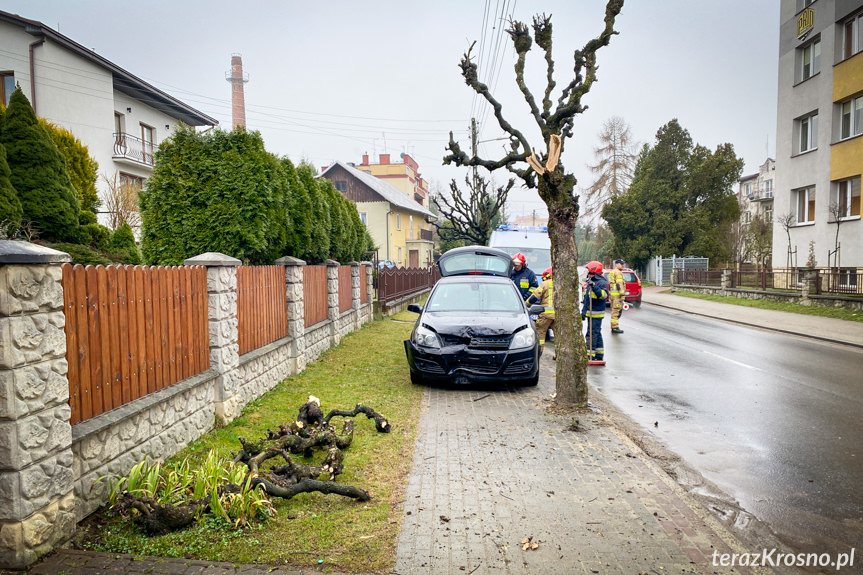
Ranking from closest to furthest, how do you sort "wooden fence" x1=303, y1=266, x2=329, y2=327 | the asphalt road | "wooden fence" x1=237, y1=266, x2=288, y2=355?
the asphalt road < "wooden fence" x1=237, y1=266, x2=288, y2=355 < "wooden fence" x1=303, y1=266, x2=329, y2=327

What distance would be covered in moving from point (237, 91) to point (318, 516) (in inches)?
2032

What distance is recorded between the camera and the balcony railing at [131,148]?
24.9 meters

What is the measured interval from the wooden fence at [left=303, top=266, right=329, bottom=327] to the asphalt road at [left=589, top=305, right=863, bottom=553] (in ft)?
17.3

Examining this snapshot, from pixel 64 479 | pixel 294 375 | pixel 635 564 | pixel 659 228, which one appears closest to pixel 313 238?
pixel 294 375

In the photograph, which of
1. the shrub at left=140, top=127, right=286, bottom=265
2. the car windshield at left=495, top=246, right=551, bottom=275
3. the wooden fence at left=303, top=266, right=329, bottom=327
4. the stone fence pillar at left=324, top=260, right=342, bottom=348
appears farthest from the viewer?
the car windshield at left=495, top=246, right=551, bottom=275

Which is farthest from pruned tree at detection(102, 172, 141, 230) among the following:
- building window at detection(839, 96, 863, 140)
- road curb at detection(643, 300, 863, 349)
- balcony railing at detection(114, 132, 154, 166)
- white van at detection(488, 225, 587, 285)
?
building window at detection(839, 96, 863, 140)

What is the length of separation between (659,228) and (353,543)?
4583 cm

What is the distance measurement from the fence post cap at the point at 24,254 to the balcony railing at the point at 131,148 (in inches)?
952

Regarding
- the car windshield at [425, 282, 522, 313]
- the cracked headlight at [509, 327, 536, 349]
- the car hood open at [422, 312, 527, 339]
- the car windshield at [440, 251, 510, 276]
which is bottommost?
the cracked headlight at [509, 327, 536, 349]

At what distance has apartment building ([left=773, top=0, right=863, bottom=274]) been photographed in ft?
72.7

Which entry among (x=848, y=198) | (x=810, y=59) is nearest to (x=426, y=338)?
(x=848, y=198)

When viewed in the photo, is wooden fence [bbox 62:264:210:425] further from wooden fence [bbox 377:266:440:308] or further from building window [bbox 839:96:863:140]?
building window [bbox 839:96:863:140]

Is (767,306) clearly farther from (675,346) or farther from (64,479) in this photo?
(64,479)

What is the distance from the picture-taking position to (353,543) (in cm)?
369
